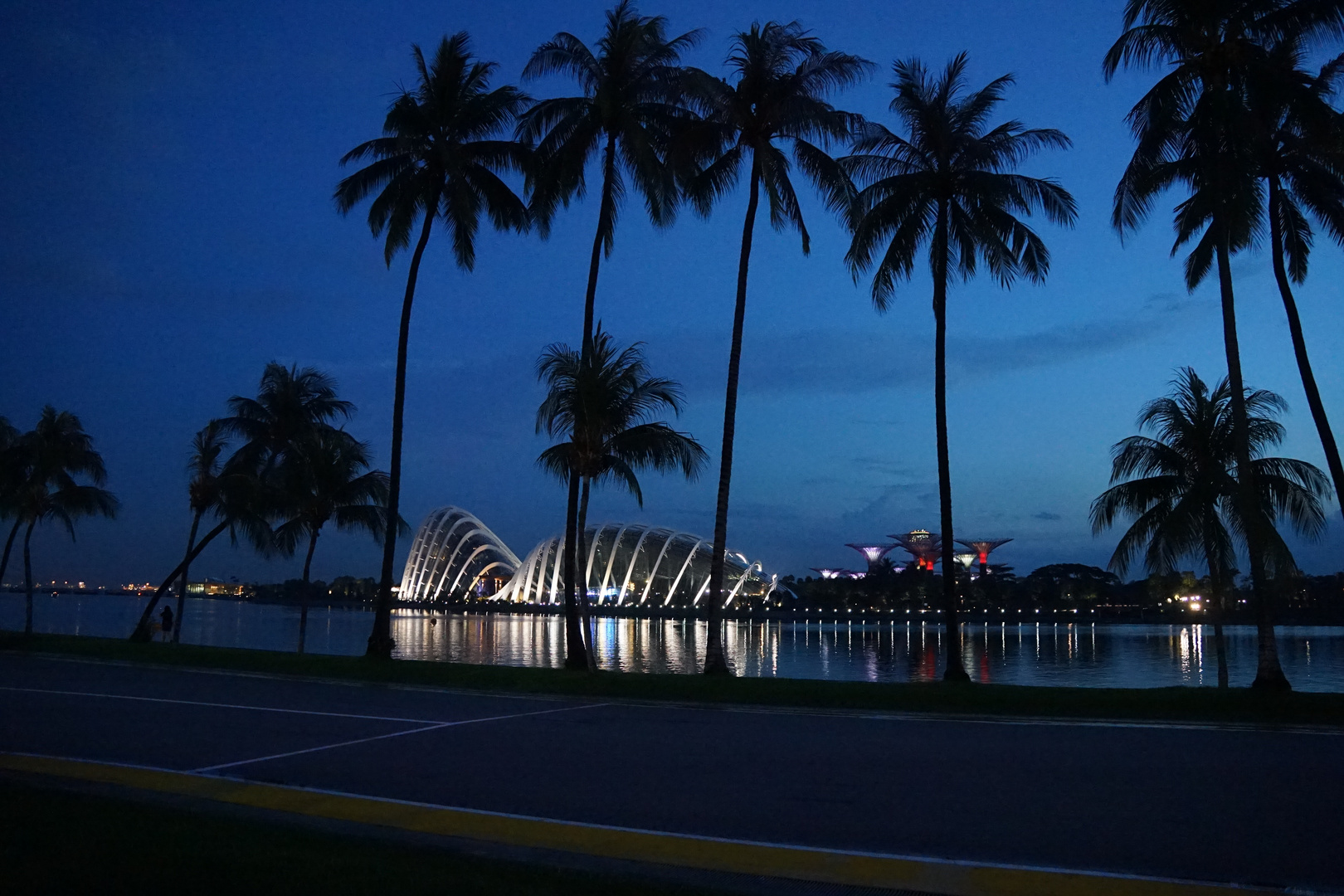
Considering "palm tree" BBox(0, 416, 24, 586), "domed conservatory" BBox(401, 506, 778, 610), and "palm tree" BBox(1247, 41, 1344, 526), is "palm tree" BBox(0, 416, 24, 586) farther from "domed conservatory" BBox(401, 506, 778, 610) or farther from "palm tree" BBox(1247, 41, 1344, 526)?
"domed conservatory" BBox(401, 506, 778, 610)

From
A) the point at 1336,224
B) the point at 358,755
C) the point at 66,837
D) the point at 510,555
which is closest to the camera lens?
the point at 66,837

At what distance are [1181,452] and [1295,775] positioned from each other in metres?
16.0

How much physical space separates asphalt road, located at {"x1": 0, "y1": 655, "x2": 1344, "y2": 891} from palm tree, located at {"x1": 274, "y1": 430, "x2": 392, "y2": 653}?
19.5 meters

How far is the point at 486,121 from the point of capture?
2661 centimetres

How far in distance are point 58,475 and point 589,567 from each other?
3485 inches

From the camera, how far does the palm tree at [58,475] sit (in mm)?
40344

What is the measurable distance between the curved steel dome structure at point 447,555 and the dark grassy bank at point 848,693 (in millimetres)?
122272

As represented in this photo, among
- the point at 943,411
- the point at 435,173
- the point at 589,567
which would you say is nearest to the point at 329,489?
the point at 435,173

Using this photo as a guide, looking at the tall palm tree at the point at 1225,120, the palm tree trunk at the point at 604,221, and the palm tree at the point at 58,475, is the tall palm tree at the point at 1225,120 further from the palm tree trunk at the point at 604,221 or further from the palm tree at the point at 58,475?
the palm tree at the point at 58,475

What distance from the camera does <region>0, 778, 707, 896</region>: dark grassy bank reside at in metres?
5.46

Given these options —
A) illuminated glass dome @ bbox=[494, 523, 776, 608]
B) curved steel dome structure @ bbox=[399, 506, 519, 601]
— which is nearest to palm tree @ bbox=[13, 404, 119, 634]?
illuminated glass dome @ bbox=[494, 523, 776, 608]

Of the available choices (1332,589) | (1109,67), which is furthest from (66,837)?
(1332,589)

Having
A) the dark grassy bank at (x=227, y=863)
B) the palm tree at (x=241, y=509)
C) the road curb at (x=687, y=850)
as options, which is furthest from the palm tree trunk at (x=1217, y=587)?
the palm tree at (x=241, y=509)

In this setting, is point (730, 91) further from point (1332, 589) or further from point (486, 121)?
point (1332, 589)
